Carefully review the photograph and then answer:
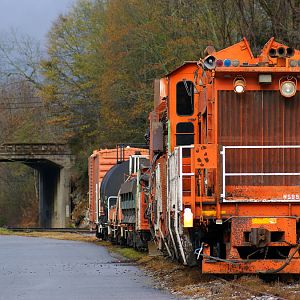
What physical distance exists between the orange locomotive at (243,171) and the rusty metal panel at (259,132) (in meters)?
0.02

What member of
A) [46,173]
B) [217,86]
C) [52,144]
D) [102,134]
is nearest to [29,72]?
[46,173]

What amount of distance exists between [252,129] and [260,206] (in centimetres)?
125

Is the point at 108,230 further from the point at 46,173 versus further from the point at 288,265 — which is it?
the point at 46,173

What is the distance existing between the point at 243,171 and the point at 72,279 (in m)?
4.89

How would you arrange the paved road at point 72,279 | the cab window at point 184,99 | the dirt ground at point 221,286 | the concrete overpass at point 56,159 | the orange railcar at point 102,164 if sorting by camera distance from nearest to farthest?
the dirt ground at point 221,286, the paved road at point 72,279, the cab window at point 184,99, the orange railcar at point 102,164, the concrete overpass at point 56,159

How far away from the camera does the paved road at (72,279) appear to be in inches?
567

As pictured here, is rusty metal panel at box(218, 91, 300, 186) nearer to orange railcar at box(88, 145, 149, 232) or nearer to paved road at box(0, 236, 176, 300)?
paved road at box(0, 236, 176, 300)

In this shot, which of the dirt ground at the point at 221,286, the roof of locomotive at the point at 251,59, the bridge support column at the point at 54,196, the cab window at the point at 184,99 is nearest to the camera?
the dirt ground at the point at 221,286

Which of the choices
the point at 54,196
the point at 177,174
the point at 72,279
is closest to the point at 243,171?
the point at 177,174

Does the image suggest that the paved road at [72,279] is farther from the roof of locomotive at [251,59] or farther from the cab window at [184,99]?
the roof of locomotive at [251,59]

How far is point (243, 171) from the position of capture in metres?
14.5

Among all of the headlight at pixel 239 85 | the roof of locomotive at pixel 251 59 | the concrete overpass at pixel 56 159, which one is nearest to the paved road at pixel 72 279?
the headlight at pixel 239 85

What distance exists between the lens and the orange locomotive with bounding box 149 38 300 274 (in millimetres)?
13953

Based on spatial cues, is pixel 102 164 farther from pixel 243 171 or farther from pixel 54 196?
pixel 54 196
